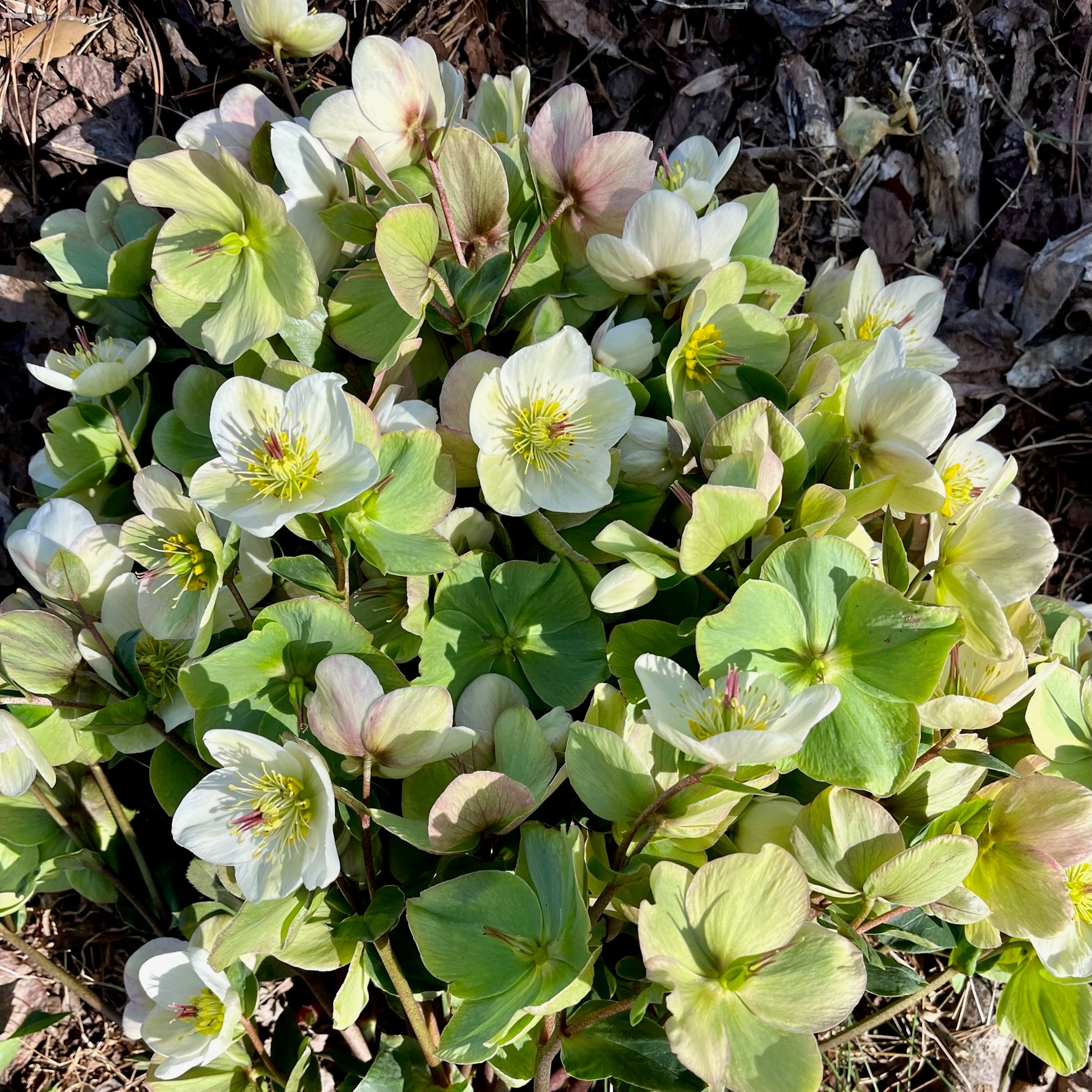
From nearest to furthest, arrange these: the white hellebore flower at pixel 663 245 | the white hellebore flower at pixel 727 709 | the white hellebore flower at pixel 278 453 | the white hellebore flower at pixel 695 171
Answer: the white hellebore flower at pixel 727 709
the white hellebore flower at pixel 278 453
the white hellebore flower at pixel 663 245
the white hellebore flower at pixel 695 171

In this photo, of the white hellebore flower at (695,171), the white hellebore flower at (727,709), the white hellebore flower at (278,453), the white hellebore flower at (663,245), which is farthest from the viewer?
the white hellebore flower at (695,171)

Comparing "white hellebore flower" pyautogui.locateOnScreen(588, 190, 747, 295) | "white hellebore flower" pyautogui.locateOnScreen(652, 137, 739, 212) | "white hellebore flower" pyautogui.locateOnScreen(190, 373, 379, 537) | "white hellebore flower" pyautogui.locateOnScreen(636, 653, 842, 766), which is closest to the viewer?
"white hellebore flower" pyautogui.locateOnScreen(636, 653, 842, 766)

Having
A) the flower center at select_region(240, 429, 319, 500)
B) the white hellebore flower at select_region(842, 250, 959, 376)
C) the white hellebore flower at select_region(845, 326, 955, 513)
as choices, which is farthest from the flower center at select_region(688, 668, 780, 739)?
the white hellebore flower at select_region(842, 250, 959, 376)

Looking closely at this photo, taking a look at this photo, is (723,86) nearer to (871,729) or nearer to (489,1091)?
(871,729)

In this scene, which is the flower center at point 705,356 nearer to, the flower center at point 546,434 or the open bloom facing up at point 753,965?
the flower center at point 546,434

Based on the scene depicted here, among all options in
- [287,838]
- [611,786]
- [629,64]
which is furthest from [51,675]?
[629,64]

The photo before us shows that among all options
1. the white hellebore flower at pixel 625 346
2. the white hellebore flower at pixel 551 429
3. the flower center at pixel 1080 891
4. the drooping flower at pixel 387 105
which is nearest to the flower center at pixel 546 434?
the white hellebore flower at pixel 551 429

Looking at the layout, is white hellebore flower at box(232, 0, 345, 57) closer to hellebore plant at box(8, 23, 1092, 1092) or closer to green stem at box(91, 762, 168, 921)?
hellebore plant at box(8, 23, 1092, 1092)

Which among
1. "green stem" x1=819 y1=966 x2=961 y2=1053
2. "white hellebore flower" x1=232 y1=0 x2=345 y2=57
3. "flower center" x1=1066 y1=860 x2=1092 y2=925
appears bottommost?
"green stem" x1=819 y1=966 x2=961 y2=1053
